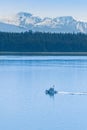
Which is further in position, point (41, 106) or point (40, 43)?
point (40, 43)

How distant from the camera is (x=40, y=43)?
67.8 meters

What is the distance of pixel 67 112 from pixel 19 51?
50673mm

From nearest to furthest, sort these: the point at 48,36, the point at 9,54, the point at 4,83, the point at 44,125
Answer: the point at 44,125
the point at 4,83
the point at 9,54
the point at 48,36

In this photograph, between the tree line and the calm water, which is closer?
the calm water

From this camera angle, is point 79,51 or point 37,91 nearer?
point 37,91

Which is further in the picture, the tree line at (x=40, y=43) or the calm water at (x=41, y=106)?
the tree line at (x=40, y=43)

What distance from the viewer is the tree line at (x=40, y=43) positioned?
6738 centimetres

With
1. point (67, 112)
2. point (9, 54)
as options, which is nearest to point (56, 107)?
point (67, 112)

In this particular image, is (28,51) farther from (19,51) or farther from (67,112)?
(67,112)

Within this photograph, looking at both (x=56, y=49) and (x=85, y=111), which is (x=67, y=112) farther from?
(x=56, y=49)

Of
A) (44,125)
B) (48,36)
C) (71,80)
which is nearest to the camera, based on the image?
(44,125)

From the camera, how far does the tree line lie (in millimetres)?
67375

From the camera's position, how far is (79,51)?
228 feet

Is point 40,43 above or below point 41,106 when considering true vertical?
below
